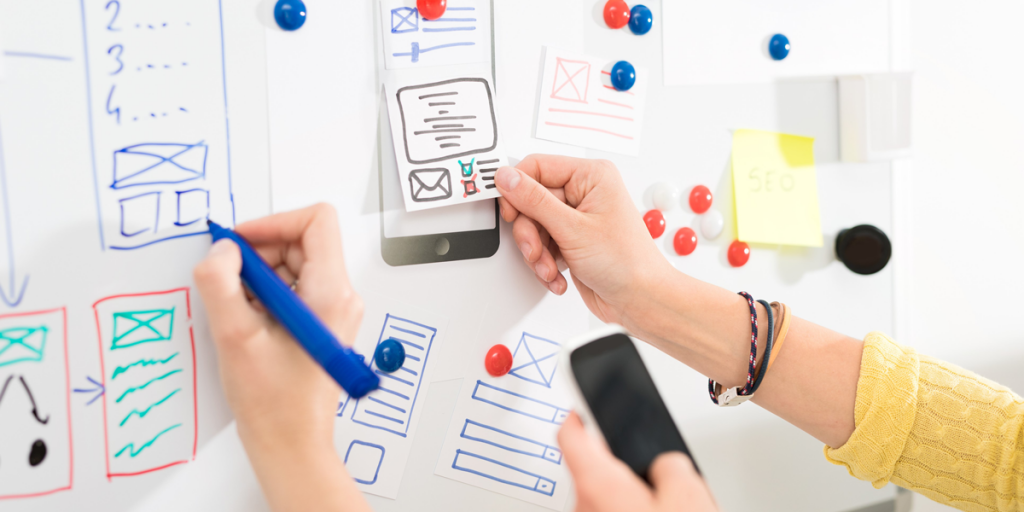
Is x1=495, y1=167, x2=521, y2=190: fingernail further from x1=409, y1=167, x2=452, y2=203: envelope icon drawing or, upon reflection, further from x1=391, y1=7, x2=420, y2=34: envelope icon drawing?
x1=391, y1=7, x2=420, y2=34: envelope icon drawing

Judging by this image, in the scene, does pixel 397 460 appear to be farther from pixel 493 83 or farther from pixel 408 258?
pixel 493 83

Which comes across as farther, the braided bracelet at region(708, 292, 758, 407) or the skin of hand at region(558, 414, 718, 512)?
the braided bracelet at region(708, 292, 758, 407)

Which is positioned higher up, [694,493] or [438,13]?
[438,13]

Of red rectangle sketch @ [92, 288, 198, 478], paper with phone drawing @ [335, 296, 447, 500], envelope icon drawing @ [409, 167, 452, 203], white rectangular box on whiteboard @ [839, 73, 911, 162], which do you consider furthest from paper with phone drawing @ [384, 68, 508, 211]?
white rectangular box on whiteboard @ [839, 73, 911, 162]

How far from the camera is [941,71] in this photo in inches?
33.9

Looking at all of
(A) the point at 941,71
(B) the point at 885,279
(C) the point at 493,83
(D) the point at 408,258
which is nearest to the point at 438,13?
(C) the point at 493,83

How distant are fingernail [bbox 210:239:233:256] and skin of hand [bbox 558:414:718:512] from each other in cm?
26

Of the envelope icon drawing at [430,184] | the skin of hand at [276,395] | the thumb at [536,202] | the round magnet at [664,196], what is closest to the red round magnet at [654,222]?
the round magnet at [664,196]

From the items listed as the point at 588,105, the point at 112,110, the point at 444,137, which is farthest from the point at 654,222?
the point at 112,110

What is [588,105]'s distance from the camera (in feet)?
1.90

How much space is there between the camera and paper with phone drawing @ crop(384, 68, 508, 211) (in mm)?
508

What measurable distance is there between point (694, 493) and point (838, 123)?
561 millimetres

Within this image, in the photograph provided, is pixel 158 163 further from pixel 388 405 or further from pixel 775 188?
pixel 775 188

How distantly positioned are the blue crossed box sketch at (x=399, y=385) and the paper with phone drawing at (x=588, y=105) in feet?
0.76
